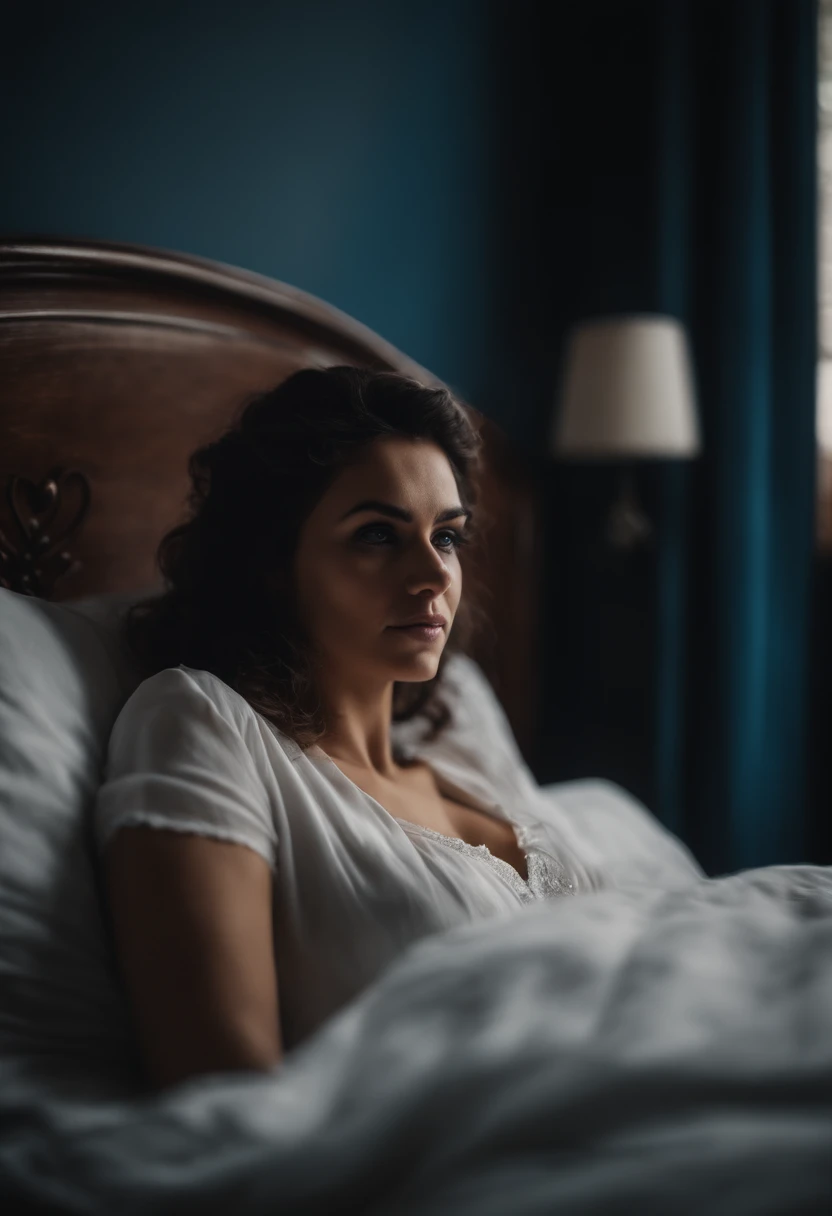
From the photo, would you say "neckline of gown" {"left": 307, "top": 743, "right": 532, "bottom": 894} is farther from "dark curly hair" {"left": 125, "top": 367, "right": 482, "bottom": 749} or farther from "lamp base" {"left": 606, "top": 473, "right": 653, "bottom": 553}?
"lamp base" {"left": 606, "top": 473, "right": 653, "bottom": 553}

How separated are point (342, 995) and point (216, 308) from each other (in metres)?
1.09

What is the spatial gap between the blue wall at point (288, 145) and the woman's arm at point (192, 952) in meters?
0.94

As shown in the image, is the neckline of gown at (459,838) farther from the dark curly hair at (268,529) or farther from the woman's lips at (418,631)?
the woman's lips at (418,631)

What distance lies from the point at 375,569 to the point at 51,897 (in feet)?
1.70

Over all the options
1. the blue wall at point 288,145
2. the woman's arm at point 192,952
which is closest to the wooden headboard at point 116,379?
the blue wall at point 288,145

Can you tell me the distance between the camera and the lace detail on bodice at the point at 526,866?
4.04 ft

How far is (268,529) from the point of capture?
1.30m

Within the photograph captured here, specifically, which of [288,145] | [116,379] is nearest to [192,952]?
[116,379]

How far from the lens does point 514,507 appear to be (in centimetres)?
249

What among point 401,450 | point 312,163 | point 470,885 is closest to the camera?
point 470,885

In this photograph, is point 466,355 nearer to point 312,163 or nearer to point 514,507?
point 514,507

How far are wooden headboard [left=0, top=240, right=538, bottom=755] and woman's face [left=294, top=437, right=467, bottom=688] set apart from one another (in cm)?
36

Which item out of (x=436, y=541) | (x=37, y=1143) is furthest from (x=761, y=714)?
(x=37, y=1143)

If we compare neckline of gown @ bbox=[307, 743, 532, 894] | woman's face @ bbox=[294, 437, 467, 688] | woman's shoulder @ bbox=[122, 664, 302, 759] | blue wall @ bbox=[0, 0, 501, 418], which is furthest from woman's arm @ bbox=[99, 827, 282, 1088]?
blue wall @ bbox=[0, 0, 501, 418]
